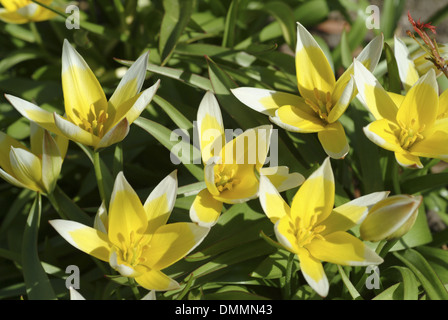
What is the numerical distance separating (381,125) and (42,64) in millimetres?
1685

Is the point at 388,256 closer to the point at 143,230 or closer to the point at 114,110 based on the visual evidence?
the point at 143,230

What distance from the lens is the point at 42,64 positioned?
246 centimetres

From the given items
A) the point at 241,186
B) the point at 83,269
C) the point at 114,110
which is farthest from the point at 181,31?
the point at 83,269

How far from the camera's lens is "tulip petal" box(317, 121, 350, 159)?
1.39m

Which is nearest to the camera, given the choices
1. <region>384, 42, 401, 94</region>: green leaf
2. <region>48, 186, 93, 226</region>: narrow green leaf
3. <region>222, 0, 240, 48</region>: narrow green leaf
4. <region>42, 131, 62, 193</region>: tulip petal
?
<region>42, 131, 62, 193</region>: tulip petal

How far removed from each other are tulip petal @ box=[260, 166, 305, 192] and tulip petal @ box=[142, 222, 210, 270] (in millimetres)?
222

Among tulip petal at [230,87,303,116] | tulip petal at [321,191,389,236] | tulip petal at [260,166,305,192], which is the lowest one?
tulip petal at [321,191,389,236]

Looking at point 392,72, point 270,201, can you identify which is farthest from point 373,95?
point 270,201

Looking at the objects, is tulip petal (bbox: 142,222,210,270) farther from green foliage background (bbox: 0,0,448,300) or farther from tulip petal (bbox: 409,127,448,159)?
tulip petal (bbox: 409,127,448,159)

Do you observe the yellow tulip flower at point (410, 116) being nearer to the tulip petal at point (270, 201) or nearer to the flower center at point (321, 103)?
the flower center at point (321, 103)

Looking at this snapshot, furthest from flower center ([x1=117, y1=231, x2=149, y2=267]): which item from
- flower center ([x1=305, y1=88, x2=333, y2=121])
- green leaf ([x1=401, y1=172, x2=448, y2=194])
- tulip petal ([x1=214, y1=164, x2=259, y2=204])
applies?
green leaf ([x1=401, y1=172, x2=448, y2=194])

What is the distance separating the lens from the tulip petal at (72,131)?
124 centimetres

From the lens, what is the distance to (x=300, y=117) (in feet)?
4.95
